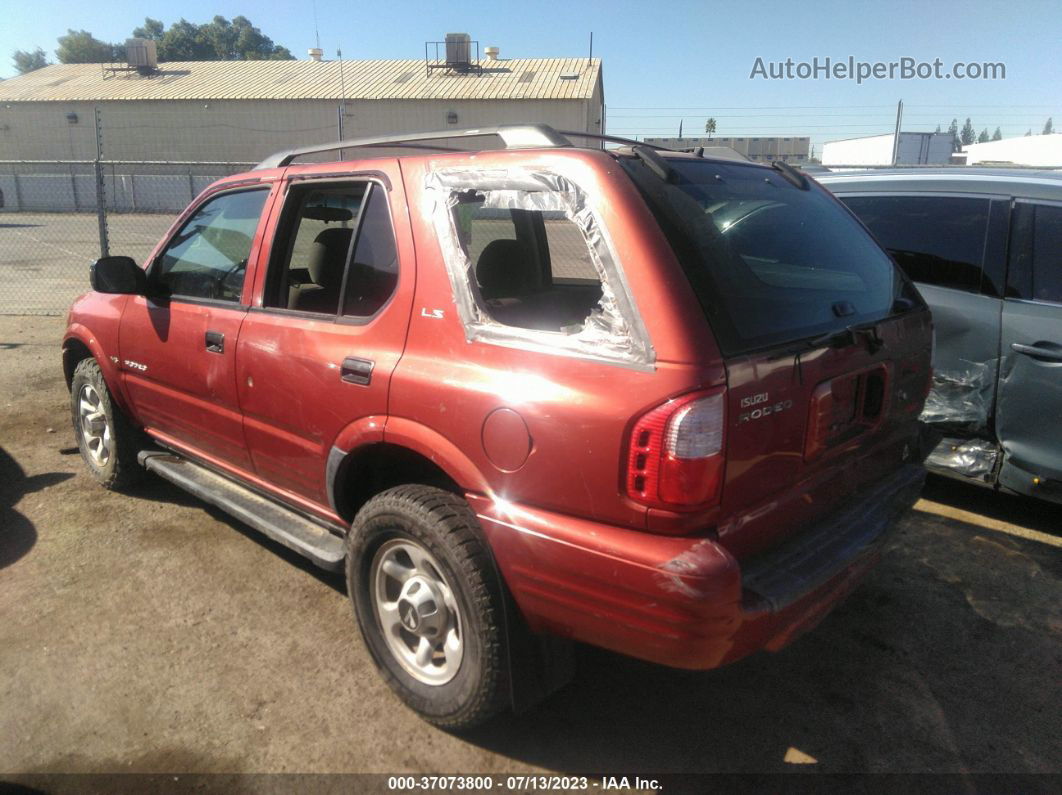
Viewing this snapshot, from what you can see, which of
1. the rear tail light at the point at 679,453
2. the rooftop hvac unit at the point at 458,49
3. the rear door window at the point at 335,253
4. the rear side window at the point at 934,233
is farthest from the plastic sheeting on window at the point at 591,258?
the rooftop hvac unit at the point at 458,49

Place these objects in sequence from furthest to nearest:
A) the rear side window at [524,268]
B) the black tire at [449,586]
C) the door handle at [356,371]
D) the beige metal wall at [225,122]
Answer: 1. the beige metal wall at [225,122]
2. the door handle at [356,371]
3. the rear side window at [524,268]
4. the black tire at [449,586]

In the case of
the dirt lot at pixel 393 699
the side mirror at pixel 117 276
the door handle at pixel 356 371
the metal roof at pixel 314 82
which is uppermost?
the metal roof at pixel 314 82

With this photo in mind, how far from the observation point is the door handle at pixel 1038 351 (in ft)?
12.3

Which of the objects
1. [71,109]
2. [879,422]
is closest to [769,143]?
[879,422]

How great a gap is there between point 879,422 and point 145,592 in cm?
319

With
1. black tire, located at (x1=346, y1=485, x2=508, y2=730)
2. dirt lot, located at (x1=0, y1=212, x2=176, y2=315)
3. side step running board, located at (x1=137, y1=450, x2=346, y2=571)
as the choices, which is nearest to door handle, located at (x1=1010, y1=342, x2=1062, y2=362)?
black tire, located at (x1=346, y1=485, x2=508, y2=730)

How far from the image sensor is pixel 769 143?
2467 centimetres

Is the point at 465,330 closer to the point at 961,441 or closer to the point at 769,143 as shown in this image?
the point at 961,441

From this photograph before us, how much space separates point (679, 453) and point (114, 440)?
3.65 meters

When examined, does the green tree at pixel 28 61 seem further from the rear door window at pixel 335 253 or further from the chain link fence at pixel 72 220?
the rear door window at pixel 335 253

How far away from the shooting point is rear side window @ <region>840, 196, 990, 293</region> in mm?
4188

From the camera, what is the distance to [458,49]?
41.9m

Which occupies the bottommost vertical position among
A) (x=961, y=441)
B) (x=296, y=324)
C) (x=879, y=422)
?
(x=961, y=441)

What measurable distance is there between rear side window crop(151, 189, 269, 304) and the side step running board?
881mm
